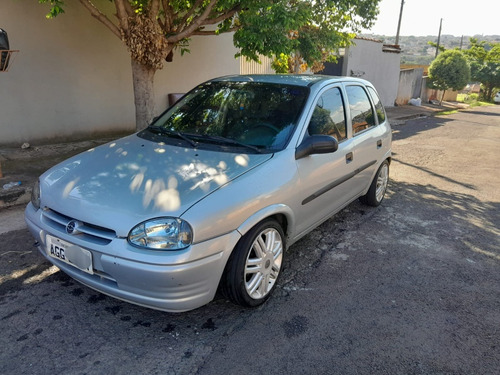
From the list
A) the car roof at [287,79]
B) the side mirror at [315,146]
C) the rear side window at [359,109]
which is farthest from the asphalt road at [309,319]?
the car roof at [287,79]

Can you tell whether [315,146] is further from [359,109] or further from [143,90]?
[143,90]

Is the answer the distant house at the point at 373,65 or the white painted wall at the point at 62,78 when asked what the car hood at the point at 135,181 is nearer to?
the white painted wall at the point at 62,78

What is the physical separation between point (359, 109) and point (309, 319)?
251 cm

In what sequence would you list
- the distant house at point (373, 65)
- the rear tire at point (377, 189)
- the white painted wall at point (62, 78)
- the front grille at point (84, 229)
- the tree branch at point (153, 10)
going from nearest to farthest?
the front grille at point (84, 229), the rear tire at point (377, 189), the tree branch at point (153, 10), the white painted wall at point (62, 78), the distant house at point (373, 65)

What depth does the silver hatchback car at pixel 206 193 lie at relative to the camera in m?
2.42

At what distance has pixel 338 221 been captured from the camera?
15.7 feet

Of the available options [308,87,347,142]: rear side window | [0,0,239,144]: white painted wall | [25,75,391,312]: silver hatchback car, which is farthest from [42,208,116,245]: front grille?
[0,0,239,144]: white painted wall

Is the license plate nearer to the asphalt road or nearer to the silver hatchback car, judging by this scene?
the silver hatchback car

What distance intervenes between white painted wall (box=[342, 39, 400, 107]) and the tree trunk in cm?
1268

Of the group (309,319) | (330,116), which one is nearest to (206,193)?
(309,319)

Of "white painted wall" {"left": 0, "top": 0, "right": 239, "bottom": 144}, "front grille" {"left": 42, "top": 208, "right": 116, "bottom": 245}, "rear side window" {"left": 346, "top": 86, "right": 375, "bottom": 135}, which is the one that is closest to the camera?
"front grille" {"left": 42, "top": 208, "right": 116, "bottom": 245}

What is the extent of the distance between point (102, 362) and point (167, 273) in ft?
2.20

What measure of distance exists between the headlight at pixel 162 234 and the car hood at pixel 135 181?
4cm

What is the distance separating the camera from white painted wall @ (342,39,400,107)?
17703 mm
